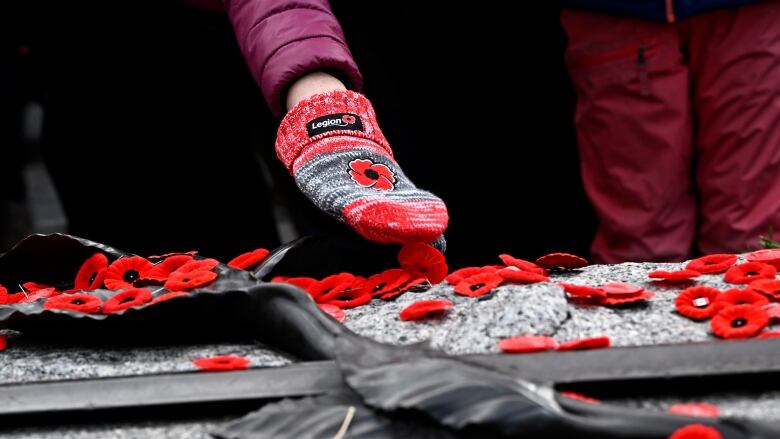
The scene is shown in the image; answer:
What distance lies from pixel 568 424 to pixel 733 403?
259 millimetres

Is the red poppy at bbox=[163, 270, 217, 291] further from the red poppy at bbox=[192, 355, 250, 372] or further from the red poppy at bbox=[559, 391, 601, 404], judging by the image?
the red poppy at bbox=[559, 391, 601, 404]

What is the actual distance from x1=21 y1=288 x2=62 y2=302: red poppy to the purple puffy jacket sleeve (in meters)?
0.55

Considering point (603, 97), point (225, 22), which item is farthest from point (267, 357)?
point (603, 97)

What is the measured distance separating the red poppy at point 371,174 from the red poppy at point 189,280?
12.0 inches

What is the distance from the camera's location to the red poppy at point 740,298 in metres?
1.56

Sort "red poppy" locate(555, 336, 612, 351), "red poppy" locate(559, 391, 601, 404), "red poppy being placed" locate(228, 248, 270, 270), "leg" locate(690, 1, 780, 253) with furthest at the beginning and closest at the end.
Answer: "leg" locate(690, 1, 780, 253) → "red poppy being placed" locate(228, 248, 270, 270) → "red poppy" locate(555, 336, 612, 351) → "red poppy" locate(559, 391, 601, 404)

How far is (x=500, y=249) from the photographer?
3.17m

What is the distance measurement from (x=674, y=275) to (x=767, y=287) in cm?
17

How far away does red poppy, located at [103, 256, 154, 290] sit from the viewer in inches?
72.0

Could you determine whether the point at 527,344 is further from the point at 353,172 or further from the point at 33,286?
the point at 33,286

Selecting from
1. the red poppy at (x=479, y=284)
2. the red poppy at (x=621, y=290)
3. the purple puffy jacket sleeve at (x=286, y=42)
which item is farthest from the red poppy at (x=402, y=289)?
the purple puffy jacket sleeve at (x=286, y=42)

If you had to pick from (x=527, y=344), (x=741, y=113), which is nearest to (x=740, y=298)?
(x=527, y=344)

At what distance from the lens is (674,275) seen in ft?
5.74

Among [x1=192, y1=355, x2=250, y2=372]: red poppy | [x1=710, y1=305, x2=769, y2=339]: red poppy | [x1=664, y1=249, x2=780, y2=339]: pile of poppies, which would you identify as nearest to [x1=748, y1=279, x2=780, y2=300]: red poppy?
[x1=664, y1=249, x2=780, y2=339]: pile of poppies
